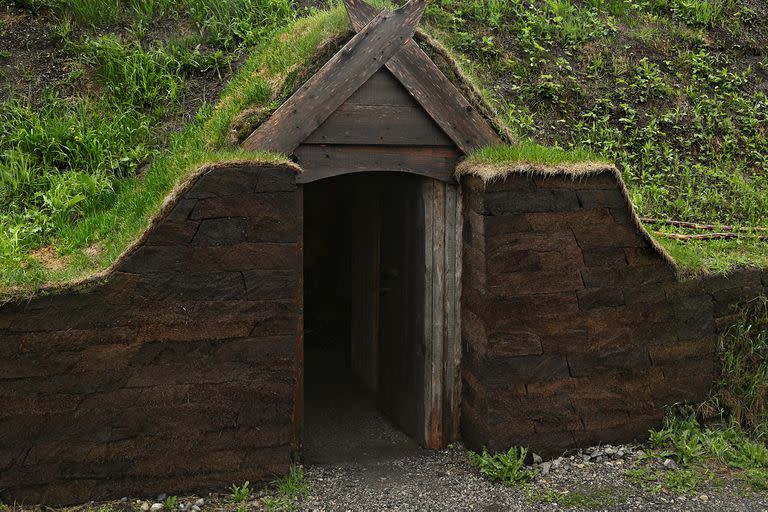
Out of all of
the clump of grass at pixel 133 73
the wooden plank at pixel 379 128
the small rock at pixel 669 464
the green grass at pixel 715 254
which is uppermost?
the clump of grass at pixel 133 73

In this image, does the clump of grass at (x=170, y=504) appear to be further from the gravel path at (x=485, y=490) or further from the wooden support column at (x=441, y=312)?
the wooden support column at (x=441, y=312)

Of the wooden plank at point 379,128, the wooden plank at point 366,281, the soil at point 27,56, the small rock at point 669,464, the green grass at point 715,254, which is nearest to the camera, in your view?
the wooden plank at point 379,128

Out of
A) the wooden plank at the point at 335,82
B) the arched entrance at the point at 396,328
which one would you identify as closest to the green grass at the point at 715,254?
the arched entrance at the point at 396,328

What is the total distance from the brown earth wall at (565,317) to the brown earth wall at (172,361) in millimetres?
1335

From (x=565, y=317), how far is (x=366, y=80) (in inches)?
85.2

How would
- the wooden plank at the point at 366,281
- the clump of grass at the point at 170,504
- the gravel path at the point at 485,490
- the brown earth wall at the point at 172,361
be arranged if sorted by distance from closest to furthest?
the brown earth wall at the point at 172,361
the clump of grass at the point at 170,504
the gravel path at the point at 485,490
the wooden plank at the point at 366,281

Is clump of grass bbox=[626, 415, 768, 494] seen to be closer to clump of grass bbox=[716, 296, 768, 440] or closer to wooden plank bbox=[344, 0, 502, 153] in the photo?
clump of grass bbox=[716, 296, 768, 440]

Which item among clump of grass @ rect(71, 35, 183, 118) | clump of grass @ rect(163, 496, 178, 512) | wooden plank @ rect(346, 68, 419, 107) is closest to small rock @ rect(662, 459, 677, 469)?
wooden plank @ rect(346, 68, 419, 107)

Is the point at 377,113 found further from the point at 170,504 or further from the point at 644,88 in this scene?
the point at 644,88

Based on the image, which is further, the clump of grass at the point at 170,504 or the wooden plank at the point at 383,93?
the wooden plank at the point at 383,93

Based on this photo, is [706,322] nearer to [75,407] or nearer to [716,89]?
[716,89]

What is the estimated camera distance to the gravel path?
4879 mm

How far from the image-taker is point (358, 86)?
5191 millimetres

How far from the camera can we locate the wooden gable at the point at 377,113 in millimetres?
5121
